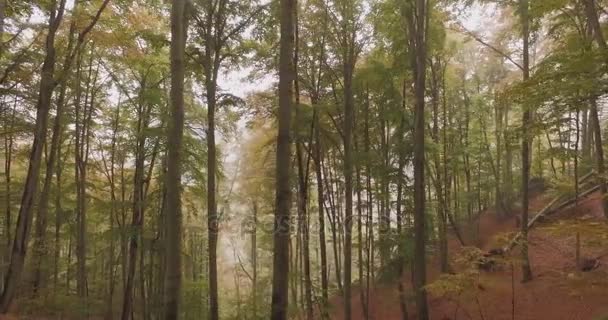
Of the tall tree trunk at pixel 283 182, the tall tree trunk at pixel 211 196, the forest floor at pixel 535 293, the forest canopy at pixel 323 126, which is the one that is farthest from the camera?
the forest floor at pixel 535 293

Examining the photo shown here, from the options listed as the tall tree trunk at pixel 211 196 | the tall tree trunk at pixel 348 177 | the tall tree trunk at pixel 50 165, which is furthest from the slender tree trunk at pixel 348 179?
the tall tree trunk at pixel 50 165

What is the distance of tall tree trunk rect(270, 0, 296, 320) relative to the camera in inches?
158

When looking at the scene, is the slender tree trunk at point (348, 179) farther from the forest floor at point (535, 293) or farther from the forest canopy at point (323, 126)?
the forest floor at point (535, 293)

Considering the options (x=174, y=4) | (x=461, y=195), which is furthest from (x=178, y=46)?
(x=461, y=195)

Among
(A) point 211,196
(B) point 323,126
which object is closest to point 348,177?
(B) point 323,126

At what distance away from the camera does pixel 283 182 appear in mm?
4102

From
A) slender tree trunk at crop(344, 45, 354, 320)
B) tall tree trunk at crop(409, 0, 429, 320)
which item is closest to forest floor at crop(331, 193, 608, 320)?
tall tree trunk at crop(409, 0, 429, 320)

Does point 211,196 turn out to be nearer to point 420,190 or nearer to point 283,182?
point 420,190

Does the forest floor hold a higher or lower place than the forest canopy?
lower

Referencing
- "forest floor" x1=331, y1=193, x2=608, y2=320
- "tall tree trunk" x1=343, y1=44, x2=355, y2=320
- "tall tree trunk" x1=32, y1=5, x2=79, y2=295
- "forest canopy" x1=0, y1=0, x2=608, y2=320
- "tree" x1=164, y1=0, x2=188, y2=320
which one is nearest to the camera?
"tree" x1=164, y1=0, x2=188, y2=320

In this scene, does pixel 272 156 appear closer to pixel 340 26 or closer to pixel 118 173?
pixel 340 26

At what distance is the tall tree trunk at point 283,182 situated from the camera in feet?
13.2

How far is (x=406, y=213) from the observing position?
10859 millimetres

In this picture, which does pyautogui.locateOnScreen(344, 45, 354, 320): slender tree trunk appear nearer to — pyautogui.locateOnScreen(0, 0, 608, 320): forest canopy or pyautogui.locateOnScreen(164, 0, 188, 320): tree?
pyautogui.locateOnScreen(0, 0, 608, 320): forest canopy
